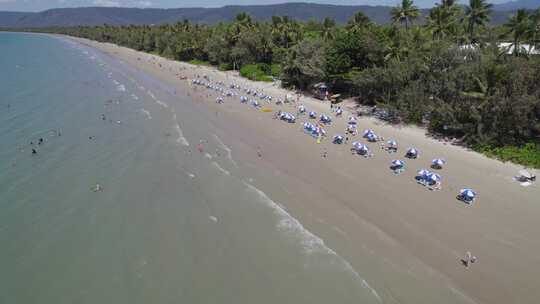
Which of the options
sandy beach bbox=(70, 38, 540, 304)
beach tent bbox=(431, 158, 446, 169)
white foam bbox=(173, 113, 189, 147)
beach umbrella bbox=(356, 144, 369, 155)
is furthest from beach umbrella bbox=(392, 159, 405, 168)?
white foam bbox=(173, 113, 189, 147)

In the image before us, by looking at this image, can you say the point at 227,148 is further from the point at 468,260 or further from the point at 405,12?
the point at 405,12

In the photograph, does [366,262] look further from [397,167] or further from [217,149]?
[217,149]

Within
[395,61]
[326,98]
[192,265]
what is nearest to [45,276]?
[192,265]

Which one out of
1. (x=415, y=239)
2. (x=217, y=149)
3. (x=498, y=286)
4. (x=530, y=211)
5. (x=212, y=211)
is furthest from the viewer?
(x=217, y=149)

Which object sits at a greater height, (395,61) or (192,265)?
(395,61)

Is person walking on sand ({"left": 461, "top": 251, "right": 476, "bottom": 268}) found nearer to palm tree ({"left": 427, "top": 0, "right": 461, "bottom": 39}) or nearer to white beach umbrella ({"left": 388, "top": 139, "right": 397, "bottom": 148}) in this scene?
white beach umbrella ({"left": 388, "top": 139, "right": 397, "bottom": 148})

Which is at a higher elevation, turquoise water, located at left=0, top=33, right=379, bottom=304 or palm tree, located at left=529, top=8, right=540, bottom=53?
palm tree, located at left=529, top=8, right=540, bottom=53

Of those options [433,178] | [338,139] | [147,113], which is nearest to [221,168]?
[338,139]
